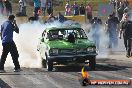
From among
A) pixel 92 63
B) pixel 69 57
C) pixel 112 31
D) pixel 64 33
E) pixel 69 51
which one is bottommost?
pixel 112 31

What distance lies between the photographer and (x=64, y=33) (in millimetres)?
18719

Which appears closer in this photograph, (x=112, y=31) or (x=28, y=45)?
(x=28, y=45)

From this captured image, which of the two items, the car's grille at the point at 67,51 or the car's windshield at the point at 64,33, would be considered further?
the car's windshield at the point at 64,33

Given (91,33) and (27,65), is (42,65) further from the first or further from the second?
(91,33)

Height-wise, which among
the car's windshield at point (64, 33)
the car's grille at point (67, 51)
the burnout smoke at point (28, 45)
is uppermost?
the car's windshield at point (64, 33)

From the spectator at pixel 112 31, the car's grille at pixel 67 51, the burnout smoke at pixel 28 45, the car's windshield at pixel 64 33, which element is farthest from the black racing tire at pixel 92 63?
the spectator at pixel 112 31

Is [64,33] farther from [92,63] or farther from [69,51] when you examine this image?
[92,63]

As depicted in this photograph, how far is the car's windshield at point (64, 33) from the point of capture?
18625 mm

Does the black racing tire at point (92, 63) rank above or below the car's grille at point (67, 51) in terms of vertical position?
below

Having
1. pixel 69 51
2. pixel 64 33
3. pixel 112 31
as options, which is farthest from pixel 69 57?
pixel 112 31

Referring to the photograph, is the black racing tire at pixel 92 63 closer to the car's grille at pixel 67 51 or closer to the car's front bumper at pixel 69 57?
the car's front bumper at pixel 69 57

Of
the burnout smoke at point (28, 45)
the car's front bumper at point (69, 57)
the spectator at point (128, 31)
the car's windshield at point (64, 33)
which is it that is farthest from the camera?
the spectator at point (128, 31)

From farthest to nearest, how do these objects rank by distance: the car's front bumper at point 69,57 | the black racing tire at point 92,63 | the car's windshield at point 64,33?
the car's windshield at point 64,33 < the black racing tire at point 92,63 < the car's front bumper at point 69,57

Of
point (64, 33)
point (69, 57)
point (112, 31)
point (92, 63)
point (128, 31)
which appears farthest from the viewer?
point (112, 31)
